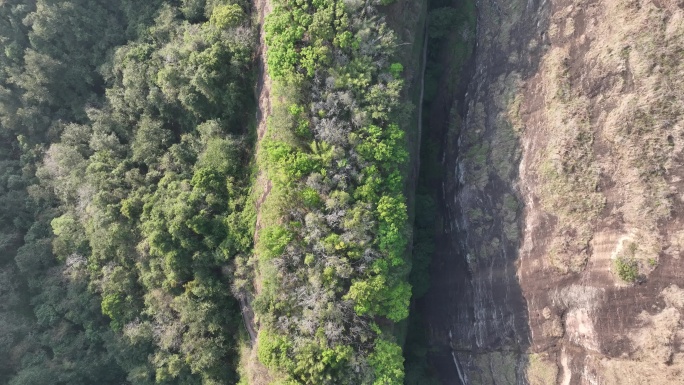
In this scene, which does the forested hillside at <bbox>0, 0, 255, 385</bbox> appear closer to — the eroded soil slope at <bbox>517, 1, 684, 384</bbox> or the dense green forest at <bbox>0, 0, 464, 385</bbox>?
the dense green forest at <bbox>0, 0, 464, 385</bbox>

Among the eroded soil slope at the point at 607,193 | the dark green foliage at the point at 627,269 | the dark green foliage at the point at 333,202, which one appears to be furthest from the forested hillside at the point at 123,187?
the dark green foliage at the point at 627,269

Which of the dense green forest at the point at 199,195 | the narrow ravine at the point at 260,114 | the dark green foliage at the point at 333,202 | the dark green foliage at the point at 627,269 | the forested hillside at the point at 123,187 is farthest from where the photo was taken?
the forested hillside at the point at 123,187

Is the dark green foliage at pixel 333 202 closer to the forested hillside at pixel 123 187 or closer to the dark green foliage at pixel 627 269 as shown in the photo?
the forested hillside at pixel 123 187

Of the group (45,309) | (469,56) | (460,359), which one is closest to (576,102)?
(469,56)

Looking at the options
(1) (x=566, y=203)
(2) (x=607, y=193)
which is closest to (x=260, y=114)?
(1) (x=566, y=203)

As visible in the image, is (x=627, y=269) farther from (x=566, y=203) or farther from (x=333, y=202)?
(x=333, y=202)

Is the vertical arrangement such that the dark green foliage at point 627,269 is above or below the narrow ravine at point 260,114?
below

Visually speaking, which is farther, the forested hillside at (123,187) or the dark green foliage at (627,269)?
the forested hillside at (123,187)
